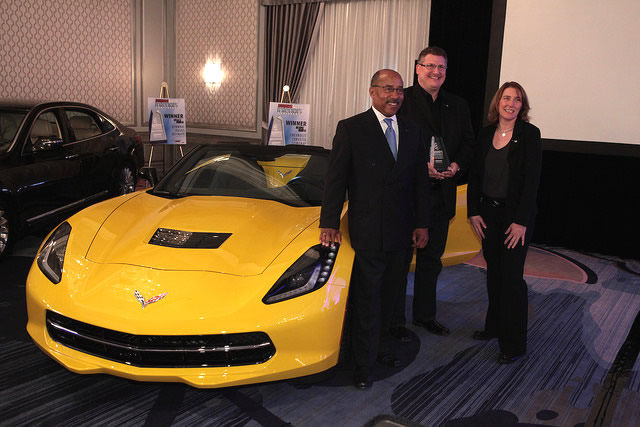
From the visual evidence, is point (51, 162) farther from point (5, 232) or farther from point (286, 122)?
point (286, 122)

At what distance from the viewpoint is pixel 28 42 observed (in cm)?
763

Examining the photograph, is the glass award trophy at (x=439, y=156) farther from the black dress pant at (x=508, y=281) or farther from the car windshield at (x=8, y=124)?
the car windshield at (x=8, y=124)

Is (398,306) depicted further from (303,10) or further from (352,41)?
(303,10)

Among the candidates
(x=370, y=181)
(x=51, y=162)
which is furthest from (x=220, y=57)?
(x=370, y=181)

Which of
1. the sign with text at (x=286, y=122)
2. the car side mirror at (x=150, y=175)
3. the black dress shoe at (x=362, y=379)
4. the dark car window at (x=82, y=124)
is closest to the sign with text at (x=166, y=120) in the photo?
the sign with text at (x=286, y=122)

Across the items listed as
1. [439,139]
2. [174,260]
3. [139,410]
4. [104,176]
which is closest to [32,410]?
[139,410]

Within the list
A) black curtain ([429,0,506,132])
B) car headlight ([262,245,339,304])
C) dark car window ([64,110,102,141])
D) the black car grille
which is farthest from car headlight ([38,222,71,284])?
black curtain ([429,0,506,132])

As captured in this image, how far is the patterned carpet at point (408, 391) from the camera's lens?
7.13 feet

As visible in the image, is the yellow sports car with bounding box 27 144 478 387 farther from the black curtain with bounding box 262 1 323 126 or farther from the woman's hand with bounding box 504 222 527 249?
the black curtain with bounding box 262 1 323 126

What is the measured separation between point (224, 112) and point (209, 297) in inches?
311

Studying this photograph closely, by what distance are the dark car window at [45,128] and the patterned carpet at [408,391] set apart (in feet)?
5.15

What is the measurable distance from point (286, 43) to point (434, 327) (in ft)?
21.5

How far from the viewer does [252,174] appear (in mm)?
3109

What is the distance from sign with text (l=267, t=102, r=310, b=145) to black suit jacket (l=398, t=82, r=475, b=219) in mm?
4421
